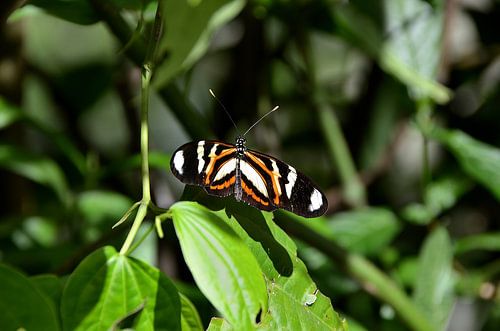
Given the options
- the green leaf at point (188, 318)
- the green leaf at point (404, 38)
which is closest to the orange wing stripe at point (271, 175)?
the green leaf at point (188, 318)

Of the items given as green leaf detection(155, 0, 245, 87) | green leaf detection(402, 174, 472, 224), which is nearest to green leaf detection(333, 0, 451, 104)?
green leaf detection(402, 174, 472, 224)

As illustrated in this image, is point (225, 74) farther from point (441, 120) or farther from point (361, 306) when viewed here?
point (361, 306)

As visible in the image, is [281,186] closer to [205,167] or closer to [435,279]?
[205,167]

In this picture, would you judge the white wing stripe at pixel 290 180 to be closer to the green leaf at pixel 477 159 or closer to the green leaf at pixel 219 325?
the green leaf at pixel 219 325

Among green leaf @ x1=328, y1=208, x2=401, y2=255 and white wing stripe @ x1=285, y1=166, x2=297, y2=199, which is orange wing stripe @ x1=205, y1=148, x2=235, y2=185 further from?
green leaf @ x1=328, y1=208, x2=401, y2=255

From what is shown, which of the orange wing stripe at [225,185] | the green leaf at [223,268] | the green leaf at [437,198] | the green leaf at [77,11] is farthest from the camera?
the green leaf at [437,198]

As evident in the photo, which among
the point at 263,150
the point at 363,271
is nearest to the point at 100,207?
Answer: the point at 263,150
